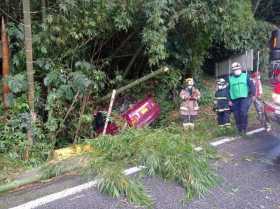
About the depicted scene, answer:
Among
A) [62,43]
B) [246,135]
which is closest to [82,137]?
[62,43]

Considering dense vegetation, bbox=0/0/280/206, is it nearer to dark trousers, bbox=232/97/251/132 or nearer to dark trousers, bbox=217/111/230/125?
dark trousers, bbox=217/111/230/125

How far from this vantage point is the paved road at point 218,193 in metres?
4.94

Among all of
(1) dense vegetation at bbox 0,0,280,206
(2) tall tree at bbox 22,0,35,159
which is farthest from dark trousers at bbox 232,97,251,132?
(2) tall tree at bbox 22,0,35,159

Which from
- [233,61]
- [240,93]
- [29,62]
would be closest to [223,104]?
[240,93]

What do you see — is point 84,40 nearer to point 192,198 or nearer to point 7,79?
point 7,79

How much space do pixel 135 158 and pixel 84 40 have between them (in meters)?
2.72

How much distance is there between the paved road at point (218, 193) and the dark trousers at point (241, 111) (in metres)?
2.04

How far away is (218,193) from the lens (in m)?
5.31

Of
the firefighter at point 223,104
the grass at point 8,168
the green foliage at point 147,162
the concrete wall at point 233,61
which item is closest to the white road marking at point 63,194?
the green foliage at point 147,162

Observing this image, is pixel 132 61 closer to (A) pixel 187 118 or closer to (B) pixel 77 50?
(A) pixel 187 118

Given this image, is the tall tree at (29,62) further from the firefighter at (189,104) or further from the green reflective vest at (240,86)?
the green reflective vest at (240,86)

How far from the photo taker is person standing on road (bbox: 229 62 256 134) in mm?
8508

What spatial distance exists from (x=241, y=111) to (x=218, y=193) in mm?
3603

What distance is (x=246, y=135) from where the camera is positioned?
8.56m
